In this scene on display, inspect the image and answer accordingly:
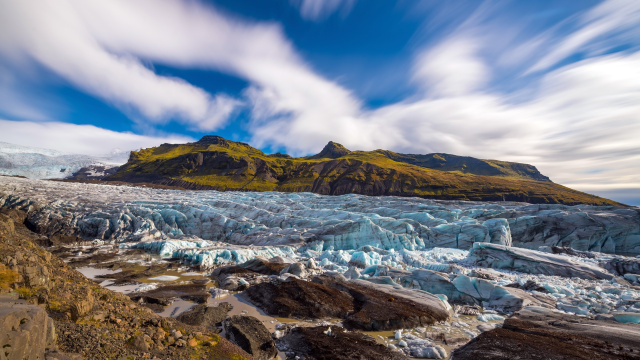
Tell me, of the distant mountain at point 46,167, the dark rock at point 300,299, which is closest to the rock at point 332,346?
the dark rock at point 300,299

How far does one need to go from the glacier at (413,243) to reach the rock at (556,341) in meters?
3.36

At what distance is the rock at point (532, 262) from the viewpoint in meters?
22.5

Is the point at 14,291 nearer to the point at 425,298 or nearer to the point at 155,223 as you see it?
the point at 425,298

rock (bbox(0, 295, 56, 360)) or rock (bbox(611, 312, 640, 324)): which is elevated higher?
rock (bbox(0, 295, 56, 360))

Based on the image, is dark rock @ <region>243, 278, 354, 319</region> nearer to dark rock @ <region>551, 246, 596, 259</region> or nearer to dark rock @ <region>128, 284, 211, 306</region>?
dark rock @ <region>128, 284, 211, 306</region>

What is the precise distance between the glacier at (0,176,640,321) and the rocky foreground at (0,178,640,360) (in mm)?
157

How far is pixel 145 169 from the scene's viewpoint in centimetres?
16150

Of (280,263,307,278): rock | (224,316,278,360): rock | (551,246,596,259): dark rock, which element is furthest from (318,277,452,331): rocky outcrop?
(551,246,596,259): dark rock

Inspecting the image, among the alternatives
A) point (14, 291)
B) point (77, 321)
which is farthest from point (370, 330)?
point (14, 291)

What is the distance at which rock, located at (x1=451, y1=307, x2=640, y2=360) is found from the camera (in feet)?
31.2

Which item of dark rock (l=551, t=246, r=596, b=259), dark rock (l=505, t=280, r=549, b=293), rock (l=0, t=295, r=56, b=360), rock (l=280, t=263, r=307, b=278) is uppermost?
rock (l=0, t=295, r=56, b=360)

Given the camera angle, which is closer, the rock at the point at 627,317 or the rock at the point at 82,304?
→ the rock at the point at 82,304

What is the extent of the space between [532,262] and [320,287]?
68.7ft

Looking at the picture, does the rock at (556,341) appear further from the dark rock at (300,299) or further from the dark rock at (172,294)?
the dark rock at (172,294)
